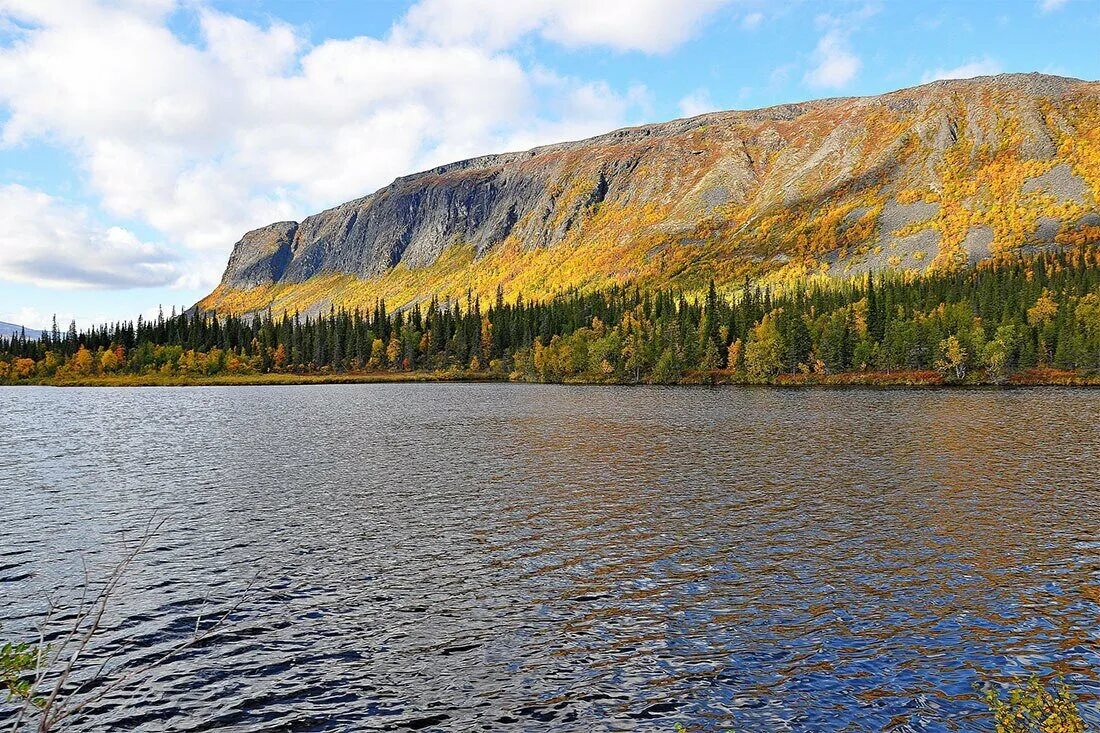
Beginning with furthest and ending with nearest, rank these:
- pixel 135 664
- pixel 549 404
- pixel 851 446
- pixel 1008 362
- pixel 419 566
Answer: pixel 1008 362
pixel 549 404
pixel 851 446
pixel 419 566
pixel 135 664

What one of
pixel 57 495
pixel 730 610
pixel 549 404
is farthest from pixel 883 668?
pixel 549 404

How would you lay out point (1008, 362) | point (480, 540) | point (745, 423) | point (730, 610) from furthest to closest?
1. point (1008, 362)
2. point (745, 423)
3. point (480, 540)
4. point (730, 610)

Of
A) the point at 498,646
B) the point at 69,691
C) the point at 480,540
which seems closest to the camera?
the point at 69,691

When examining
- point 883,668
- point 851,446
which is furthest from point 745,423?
point 883,668

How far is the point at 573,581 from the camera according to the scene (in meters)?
28.5

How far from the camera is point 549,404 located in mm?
127438

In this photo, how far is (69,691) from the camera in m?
19.5

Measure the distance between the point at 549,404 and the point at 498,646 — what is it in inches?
4146

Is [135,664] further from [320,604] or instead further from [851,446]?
[851,446]

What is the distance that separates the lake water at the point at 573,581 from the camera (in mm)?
18719

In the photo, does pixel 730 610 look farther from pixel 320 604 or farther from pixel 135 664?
pixel 135 664

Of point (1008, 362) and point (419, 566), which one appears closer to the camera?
point (419, 566)

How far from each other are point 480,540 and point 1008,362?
191m

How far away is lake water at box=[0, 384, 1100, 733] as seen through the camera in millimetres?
18719
